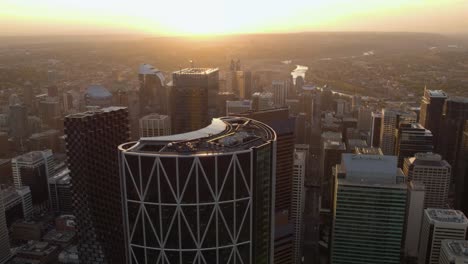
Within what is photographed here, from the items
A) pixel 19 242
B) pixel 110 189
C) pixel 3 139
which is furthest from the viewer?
pixel 3 139

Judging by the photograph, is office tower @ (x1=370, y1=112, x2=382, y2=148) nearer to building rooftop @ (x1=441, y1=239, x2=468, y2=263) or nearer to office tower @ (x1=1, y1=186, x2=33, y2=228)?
building rooftop @ (x1=441, y1=239, x2=468, y2=263)

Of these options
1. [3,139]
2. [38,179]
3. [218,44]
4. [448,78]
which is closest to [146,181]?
[38,179]

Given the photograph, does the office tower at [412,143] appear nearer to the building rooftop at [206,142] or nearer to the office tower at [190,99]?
the office tower at [190,99]

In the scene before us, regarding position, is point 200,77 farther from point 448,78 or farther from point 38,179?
point 448,78

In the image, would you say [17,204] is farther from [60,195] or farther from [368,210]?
[368,210]

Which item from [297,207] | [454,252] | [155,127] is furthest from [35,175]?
[454,252]

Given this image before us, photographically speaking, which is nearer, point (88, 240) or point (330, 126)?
point (88, 240)

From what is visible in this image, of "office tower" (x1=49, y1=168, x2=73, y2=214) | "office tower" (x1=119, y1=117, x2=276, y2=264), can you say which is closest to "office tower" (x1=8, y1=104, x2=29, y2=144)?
"office tower" (x1=49, y1=168, x2=73, y2=214)
